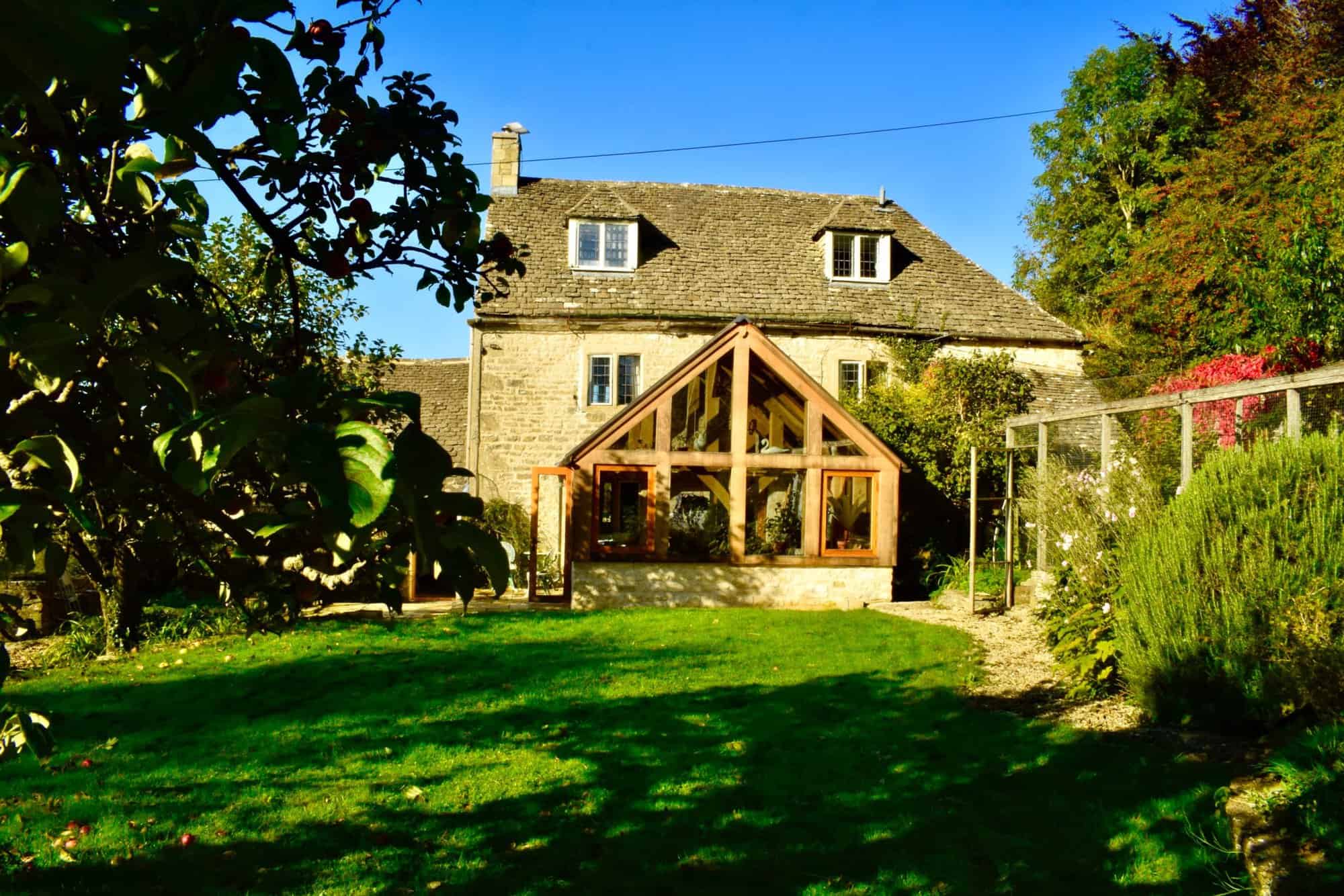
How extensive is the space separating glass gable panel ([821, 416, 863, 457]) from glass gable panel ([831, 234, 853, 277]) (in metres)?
6.68

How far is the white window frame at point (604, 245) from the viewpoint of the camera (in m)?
20.8

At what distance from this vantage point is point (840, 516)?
16.4 metres

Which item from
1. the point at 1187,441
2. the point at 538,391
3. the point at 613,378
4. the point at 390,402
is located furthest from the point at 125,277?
the point at 613,378

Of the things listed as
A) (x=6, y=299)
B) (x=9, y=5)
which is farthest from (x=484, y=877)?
(x=9, y=5)

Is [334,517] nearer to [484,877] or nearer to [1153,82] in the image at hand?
[484,877]

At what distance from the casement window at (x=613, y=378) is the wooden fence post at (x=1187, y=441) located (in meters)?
11.7

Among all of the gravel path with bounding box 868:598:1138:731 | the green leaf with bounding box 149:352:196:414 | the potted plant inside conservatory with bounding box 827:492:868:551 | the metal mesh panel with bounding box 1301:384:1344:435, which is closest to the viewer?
the green leaf with bounding box 149:352:196:414

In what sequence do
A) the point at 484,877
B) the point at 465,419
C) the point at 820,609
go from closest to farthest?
the point at 484,877
the point at 820,609
the point at 465,419

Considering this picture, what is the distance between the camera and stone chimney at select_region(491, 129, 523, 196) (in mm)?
22453

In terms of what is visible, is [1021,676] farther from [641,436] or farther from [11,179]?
[11,179]

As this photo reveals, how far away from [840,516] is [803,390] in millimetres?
2904

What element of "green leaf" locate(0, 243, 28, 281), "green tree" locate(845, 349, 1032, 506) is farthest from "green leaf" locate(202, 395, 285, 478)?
"green tree" locate(845, 349, 1032, 506)

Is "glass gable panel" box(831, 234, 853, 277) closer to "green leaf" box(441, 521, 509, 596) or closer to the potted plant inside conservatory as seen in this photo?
the potted plant inside conservatory

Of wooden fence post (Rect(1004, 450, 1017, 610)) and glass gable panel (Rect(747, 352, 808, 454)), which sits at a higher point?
glass gable panel (Rect(747, 352, 808, 454))
